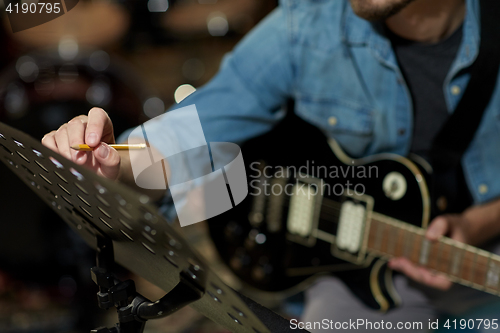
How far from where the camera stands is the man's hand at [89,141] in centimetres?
41

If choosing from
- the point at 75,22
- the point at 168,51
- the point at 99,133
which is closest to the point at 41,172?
the point at 99,133

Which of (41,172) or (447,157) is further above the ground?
(41,172)

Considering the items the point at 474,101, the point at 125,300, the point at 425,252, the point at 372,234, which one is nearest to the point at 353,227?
the point at 372,234

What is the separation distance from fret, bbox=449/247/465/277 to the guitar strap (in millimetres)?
162

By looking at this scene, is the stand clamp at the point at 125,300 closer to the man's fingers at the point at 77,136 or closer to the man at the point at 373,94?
the man's fingers at the point at 77,136

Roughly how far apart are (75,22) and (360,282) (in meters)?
1.41

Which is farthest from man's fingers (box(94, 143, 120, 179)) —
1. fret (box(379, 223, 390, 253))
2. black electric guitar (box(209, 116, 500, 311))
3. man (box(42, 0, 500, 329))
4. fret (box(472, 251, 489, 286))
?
fret (box(472, 251, 489, 286))

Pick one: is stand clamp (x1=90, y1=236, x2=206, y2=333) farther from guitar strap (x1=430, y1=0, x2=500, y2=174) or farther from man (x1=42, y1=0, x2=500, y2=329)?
guitar strap (x1=430, y1=0, x2=500, y2=174)

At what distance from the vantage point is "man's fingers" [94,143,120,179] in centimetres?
42

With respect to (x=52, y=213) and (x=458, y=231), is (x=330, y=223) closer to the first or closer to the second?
(x=458, y=231)

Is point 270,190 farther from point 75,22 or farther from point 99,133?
point 75,22

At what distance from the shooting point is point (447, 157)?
795 mm

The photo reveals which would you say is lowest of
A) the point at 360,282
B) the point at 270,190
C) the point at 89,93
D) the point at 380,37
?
the point at 360,282

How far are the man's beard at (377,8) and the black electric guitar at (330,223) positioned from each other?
0.87ft
